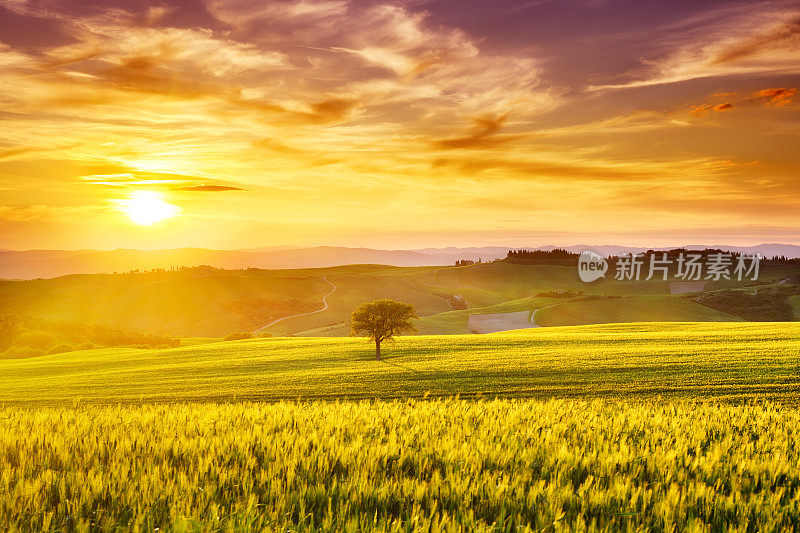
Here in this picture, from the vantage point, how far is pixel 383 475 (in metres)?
3.97

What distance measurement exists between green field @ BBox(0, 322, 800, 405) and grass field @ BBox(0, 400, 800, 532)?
17.7 meters

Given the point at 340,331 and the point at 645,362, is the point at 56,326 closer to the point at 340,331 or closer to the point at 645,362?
the point at 340,331

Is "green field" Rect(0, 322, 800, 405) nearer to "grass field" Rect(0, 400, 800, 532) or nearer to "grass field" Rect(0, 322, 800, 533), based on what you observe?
"grass field" Rect(0, 322, 800, 533)

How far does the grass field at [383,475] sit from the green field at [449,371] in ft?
58.1

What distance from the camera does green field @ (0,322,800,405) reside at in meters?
25.8

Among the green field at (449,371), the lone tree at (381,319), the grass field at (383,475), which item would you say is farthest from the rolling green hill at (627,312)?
the grass field at (383,475)

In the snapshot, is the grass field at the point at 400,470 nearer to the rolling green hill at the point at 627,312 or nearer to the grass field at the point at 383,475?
the grass field at the point at 383,475

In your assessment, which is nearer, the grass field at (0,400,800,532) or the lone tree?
the grass field at (0,400,800,532)

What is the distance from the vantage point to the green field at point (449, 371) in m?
25.8

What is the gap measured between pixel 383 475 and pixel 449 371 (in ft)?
101

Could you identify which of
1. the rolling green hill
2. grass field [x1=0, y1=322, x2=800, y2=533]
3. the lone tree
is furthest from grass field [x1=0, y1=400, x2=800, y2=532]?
the rolling green hill

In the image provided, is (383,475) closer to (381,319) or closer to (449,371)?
(449,371)

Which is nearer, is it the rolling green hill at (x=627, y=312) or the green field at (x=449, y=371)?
the green field at (x=449, y=371)

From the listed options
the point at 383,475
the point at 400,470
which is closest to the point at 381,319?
the point at 400,470
